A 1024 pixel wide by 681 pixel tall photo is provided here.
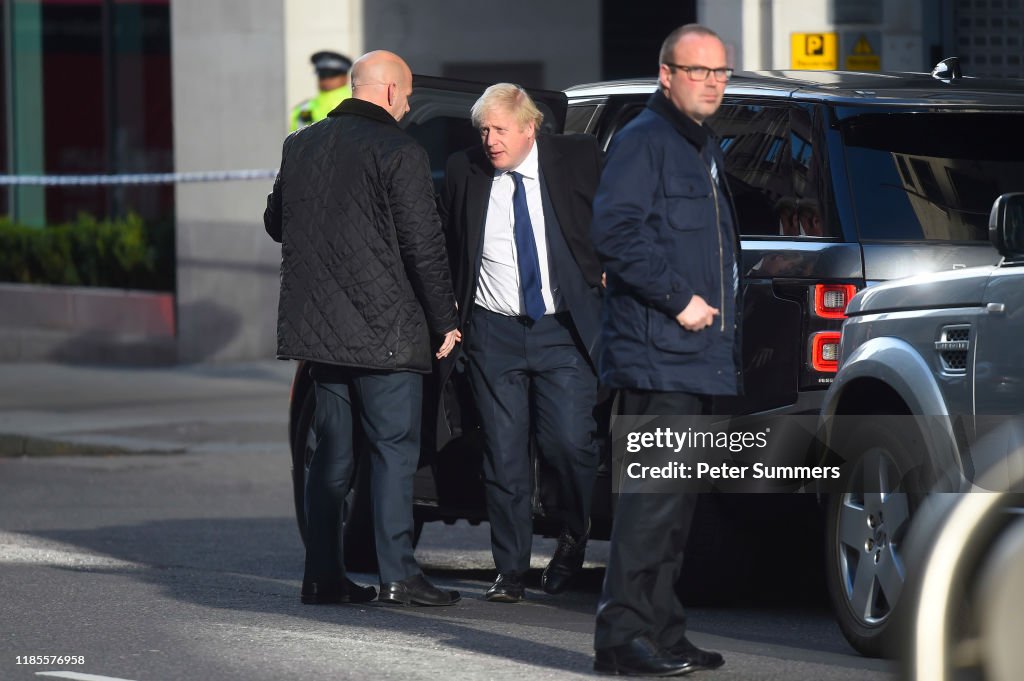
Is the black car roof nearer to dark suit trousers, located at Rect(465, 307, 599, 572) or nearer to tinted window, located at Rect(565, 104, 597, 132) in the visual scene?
tinted window, located at Rect(565, 104, 597, 132)

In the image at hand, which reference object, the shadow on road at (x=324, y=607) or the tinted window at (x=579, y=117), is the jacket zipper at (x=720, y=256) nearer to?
the shadow on road at (x=324, y=607)

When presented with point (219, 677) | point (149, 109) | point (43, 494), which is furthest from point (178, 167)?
point (219, 677)

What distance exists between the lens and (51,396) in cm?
1534

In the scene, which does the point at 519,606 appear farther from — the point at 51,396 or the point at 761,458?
the point at 51,396

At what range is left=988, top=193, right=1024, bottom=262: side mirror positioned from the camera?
5492 mm

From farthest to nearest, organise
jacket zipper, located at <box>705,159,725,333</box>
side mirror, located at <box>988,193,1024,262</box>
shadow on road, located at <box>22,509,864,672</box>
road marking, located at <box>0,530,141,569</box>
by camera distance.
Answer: road marking, located at <box>0,530,141,569</box> < shadow on road, located at <box>22,509,864,672</box> < jacket zipper, located at <box>705,159,725,333</box> < side mirror, located at <box>988,193,1024,262</box>

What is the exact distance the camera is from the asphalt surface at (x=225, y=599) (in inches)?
241

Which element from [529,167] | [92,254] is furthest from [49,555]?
[92,254]

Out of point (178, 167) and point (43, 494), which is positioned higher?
point (178, 167)

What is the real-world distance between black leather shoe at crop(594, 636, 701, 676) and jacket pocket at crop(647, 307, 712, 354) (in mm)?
814

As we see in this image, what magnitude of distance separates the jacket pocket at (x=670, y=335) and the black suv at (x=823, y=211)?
2.64 feet

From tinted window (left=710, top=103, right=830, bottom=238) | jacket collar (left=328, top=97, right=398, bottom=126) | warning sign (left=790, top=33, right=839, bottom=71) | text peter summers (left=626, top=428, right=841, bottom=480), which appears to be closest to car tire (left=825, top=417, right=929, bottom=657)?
text peter summers (left=626, top=428, right=841, bottom=480)

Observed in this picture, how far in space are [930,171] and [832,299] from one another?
1.72 feet

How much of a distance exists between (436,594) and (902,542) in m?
1.86
